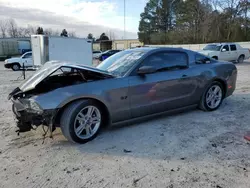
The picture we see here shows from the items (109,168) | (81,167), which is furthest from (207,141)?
(81,167)

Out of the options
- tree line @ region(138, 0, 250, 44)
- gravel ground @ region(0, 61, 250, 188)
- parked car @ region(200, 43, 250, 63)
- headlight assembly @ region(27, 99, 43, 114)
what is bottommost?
gravel ground @ region(0, 61, 250, 188)

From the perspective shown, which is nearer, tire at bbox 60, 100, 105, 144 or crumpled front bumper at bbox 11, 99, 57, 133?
crumpled front bumper at bbox 11, 99, 57, 133

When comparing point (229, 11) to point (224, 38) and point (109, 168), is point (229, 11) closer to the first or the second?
point (224, 38)

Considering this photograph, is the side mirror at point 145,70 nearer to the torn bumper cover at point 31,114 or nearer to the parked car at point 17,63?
the torn bumper cover at point 31,114

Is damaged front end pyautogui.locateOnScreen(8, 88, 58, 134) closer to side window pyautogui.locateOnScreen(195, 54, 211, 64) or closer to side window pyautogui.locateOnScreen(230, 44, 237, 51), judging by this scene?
side window pyautogui.locateOnScreen(195, 54, 211, 64)

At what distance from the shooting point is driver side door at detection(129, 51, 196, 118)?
12.4 feet

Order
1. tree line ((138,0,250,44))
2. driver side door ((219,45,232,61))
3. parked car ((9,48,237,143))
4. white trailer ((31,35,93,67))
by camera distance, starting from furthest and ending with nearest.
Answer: tree line ((138,0,250,44))
driver side door ((219,45,232,61))
white trailer ((31,35,93,67))
parked car ((9,48,237,143))

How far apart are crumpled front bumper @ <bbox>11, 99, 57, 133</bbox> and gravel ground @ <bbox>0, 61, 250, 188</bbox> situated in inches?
14.8

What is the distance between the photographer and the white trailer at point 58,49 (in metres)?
12.7

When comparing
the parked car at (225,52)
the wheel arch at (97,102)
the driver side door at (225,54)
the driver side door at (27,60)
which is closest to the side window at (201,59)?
the wheel arch at (97,102)

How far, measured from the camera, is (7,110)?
532cm

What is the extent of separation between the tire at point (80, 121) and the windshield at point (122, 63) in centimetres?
77

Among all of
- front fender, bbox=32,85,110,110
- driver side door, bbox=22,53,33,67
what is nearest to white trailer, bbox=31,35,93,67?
driver side door, bbox=22,53,33,67

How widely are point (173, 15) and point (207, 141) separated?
50.1m
